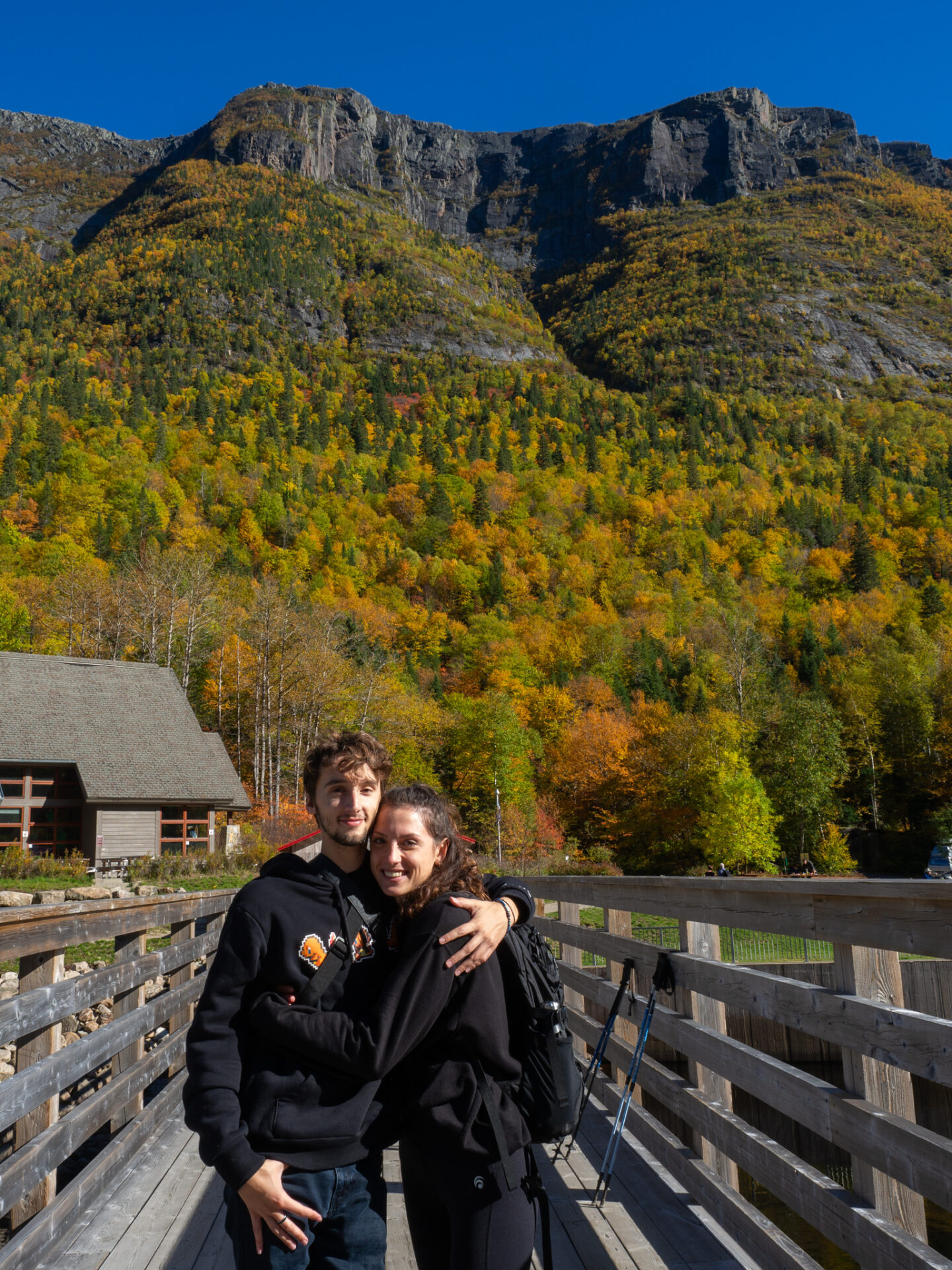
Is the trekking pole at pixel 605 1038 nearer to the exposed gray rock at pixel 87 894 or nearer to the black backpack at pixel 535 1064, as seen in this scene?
the black backpack at pixel 535 1064

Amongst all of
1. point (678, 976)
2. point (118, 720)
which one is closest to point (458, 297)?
point (118, 720)

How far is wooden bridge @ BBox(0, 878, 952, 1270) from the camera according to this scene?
2.34m

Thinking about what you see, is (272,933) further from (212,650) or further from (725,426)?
(725,426)

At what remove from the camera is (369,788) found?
248 centimetres

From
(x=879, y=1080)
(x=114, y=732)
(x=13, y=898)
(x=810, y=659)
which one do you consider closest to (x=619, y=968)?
(x=879, y=1080)

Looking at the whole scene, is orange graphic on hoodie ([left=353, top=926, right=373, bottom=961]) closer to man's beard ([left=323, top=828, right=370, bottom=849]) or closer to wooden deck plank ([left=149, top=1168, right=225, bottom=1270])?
man's beard ([left=323, top=828, right=370, bottom=849])

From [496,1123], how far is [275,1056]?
55 centimetres

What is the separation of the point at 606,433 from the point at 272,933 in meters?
120

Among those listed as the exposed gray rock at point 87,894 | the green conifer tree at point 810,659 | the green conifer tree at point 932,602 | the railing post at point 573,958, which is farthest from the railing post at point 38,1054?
the green conifer tree at point 932,602

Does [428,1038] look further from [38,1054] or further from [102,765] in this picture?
[102,765]

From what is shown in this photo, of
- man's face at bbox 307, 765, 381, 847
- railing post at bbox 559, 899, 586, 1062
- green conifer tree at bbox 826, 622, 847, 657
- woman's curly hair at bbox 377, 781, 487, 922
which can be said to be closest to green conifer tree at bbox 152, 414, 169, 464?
green conifer tree at bbox 826, 622, 847, 657

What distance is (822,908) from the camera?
2.69 m

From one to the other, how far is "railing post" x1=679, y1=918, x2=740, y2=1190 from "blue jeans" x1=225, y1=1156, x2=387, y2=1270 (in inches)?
74.5

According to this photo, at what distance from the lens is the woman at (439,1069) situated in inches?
79.6
